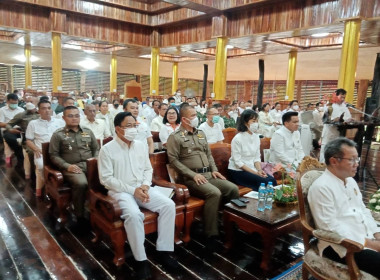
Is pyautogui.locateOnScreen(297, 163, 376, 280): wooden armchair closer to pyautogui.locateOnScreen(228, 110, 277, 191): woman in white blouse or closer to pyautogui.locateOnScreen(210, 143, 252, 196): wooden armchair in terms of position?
pyautogui.locateOnScreen(228, 110, 277, 191): woman in white blouse

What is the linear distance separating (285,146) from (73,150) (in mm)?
2715

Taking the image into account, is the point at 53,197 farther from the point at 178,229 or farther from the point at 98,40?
the point at 98,40

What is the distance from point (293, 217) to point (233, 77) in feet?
53.3

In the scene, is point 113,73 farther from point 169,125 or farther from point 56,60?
point 169,125

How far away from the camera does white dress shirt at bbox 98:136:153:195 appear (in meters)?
2.64

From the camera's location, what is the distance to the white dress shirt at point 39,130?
13.4ft

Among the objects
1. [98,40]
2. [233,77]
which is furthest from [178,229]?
[233,77]

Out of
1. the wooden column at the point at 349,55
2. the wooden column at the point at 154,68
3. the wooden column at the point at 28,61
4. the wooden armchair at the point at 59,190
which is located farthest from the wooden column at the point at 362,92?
the wooden column at the point at 28,61

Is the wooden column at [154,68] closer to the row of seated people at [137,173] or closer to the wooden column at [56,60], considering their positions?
the wooden column at [56,60]

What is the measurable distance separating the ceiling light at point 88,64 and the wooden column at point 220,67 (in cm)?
965

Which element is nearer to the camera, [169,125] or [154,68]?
[169,125]

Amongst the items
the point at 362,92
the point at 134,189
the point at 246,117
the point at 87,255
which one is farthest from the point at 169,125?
the point at 362,92

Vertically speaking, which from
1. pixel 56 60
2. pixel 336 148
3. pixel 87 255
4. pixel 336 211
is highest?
pixel 56 60

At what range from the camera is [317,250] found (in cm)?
200
